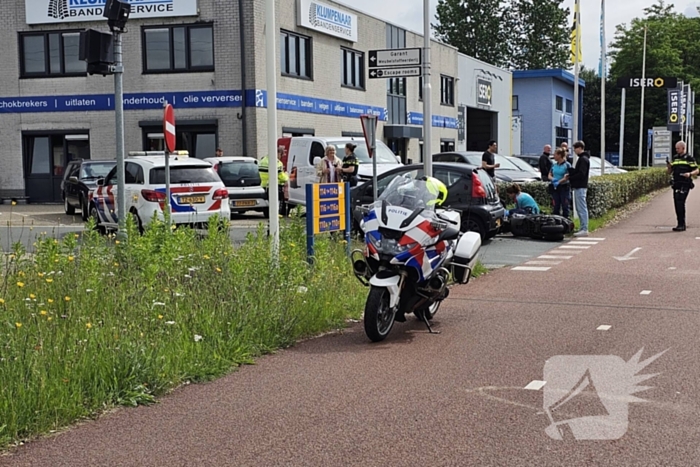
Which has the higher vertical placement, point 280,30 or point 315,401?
point 280,30

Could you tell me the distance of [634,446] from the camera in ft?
17.2

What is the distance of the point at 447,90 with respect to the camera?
47781 mm

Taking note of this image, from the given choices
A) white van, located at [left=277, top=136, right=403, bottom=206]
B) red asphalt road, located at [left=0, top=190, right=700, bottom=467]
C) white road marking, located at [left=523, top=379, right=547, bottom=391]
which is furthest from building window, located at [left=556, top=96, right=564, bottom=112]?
white road marking, located at [left=523, top=379, right=547, bottom=391]

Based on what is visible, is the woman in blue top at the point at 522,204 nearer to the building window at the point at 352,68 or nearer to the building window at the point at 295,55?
the building window at the point at 295,55

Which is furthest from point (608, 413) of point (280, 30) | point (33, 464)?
point (280, 30)

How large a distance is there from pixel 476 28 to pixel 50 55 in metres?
60.6

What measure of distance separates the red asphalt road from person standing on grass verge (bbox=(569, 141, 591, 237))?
27.9ft

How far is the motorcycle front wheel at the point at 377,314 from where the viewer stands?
8062 millimetres

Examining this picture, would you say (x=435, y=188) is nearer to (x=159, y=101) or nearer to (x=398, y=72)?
(x=398, y=72)

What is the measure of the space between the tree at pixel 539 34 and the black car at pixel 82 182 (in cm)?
6700

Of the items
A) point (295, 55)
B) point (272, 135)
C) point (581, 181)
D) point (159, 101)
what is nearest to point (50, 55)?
point (159, 101)

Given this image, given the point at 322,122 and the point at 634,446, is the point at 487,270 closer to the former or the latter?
the point at 634,446

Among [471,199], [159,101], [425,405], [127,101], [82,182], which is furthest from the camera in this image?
[127,101]

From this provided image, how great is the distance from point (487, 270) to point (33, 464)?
9.28 m
